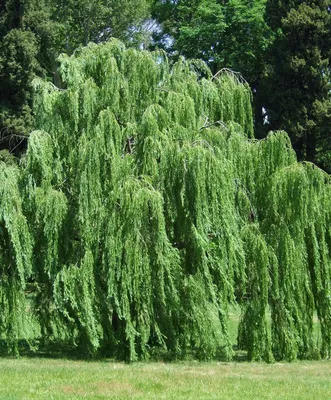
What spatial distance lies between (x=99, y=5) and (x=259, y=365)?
85.6 ft

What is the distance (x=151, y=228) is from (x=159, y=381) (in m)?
2.97

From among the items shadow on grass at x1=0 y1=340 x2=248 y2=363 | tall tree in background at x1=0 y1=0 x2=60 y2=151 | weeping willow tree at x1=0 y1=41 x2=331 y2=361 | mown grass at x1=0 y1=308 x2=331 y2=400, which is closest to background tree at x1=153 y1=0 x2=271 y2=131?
tall tree in background at x1=0 y1=0 x2=60 y2=151

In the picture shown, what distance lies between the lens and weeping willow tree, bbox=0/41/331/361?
11906mm

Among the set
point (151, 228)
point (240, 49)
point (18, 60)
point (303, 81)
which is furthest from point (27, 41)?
point (151, 228)

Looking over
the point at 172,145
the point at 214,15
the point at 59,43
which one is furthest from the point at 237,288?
the point at 59,43

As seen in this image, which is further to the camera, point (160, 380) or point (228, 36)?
point (228, 36)

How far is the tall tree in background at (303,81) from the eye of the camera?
2769 centimetres

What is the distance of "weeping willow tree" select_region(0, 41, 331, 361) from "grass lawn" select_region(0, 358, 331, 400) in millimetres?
681

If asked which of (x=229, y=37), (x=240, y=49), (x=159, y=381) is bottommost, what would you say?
(x=159, y=381)

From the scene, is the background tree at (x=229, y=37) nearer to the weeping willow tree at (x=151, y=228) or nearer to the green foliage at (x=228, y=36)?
the green foliage at (x=228, y=36)

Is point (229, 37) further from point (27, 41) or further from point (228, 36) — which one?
point (27, 41)

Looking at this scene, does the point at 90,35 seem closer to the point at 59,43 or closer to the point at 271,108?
the point at 59,43

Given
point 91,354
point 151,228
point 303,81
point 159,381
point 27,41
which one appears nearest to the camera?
point 159,381

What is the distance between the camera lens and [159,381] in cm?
975
